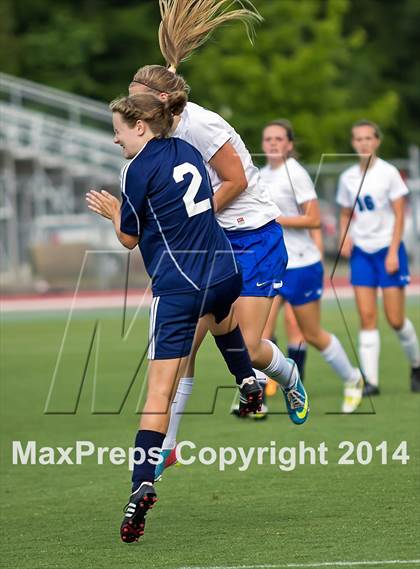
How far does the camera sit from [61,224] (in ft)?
92.4

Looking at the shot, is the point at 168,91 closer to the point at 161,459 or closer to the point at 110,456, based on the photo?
the point at 161,459

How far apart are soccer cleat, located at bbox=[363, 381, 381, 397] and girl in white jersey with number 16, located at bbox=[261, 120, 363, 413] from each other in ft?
1.39

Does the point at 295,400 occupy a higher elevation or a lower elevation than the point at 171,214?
lower

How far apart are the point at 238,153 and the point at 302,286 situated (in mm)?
3162

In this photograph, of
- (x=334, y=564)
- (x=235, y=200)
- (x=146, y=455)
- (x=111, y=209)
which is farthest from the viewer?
(x=235, y=200)

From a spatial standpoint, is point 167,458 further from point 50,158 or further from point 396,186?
point 50,158

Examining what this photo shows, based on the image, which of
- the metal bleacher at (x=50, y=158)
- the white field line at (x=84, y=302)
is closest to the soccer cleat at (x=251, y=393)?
the white field line at (x=84, y=302)

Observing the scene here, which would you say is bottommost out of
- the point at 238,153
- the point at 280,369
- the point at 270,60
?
the point at 280,369

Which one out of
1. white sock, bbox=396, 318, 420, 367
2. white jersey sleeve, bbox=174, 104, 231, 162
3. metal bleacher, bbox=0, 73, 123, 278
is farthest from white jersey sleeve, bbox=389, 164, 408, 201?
metal bleacher, bbox=0, 73, 123, 278

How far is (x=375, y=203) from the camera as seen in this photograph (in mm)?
10445

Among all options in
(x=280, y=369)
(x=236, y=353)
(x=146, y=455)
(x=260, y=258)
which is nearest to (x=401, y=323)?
(x=280, y=369)

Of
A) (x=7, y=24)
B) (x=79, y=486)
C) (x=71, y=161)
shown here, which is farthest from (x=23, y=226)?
(x=79, y=486)

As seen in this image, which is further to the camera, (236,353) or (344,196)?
(344,196)

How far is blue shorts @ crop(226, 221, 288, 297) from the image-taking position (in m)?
6.86
